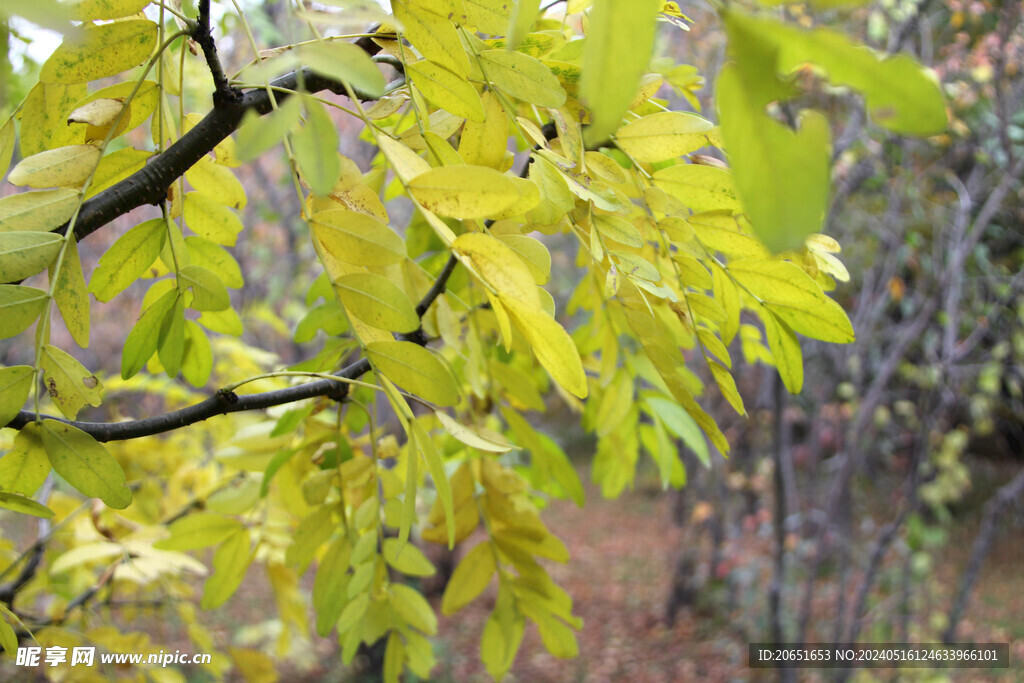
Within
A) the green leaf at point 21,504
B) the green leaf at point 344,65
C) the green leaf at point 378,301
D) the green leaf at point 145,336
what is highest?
the green leaf at point 344,65

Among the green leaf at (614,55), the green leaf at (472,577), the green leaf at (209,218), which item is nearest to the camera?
the green leaf at (614,55)

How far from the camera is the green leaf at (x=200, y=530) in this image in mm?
888

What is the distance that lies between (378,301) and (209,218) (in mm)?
372

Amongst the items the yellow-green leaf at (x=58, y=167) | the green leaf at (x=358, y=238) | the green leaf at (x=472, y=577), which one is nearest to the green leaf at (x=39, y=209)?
the yellow-green leaf at (x=58, y=167)

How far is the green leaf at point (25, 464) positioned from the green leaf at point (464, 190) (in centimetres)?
39

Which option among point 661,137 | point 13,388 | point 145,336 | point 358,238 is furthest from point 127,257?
point 661,137

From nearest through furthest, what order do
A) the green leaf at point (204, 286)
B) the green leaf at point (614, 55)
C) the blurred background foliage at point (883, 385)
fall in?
1. the green leaf at point (614, 55)
2. the green leaf at point (204, 286)
3. the blurred background foliage at point (883, 385)

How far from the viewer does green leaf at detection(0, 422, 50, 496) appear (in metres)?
0.54

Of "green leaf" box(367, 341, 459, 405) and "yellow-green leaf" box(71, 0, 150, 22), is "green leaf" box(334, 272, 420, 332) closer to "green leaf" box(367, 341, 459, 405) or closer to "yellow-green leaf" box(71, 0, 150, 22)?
"green leaf" box(367, 341, 459, 405)

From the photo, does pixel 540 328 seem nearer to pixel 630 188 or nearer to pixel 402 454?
pixel 630 188

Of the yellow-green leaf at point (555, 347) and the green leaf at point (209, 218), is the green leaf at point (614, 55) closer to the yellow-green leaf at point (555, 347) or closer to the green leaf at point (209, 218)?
the yellow-green leaf at point (555, 347)

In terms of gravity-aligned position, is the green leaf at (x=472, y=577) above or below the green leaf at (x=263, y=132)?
below

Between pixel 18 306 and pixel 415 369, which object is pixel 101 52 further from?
pixel 415 369

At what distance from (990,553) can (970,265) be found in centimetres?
303
